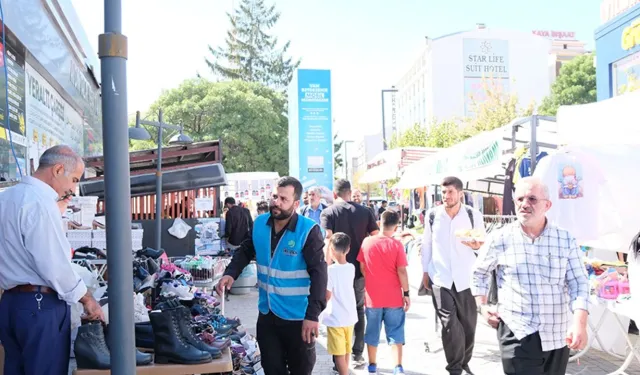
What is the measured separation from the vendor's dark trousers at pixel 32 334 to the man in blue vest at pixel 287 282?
1.28 m

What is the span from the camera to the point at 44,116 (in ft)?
21.5

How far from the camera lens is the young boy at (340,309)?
536 centimetres

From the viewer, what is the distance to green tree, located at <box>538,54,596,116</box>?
4250 centimetres

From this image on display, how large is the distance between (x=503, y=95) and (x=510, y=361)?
88.5 ft

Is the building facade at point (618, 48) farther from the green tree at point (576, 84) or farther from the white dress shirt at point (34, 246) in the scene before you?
the green tree at point (576, 84)

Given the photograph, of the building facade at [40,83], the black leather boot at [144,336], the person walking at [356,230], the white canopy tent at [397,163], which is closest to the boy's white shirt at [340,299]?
the person walking at [356,230]

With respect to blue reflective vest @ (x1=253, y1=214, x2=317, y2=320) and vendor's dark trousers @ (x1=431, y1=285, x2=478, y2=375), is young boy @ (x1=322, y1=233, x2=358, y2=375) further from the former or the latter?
blue reflective vest @ (x1=253, y1=214, x2=317, y2=320)

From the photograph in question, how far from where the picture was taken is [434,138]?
106ft

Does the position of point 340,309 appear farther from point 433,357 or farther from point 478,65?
point 478,65

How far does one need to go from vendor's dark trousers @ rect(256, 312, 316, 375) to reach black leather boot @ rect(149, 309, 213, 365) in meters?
0.90

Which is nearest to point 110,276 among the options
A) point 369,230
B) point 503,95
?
point 369,230

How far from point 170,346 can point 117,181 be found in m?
1.40

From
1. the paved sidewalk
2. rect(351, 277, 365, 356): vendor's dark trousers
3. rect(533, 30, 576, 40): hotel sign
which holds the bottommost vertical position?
the paved sidewalk

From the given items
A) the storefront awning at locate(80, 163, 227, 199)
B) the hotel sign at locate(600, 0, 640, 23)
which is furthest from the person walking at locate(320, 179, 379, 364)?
the hotel sign at locate(600, 0, 640, 23)
